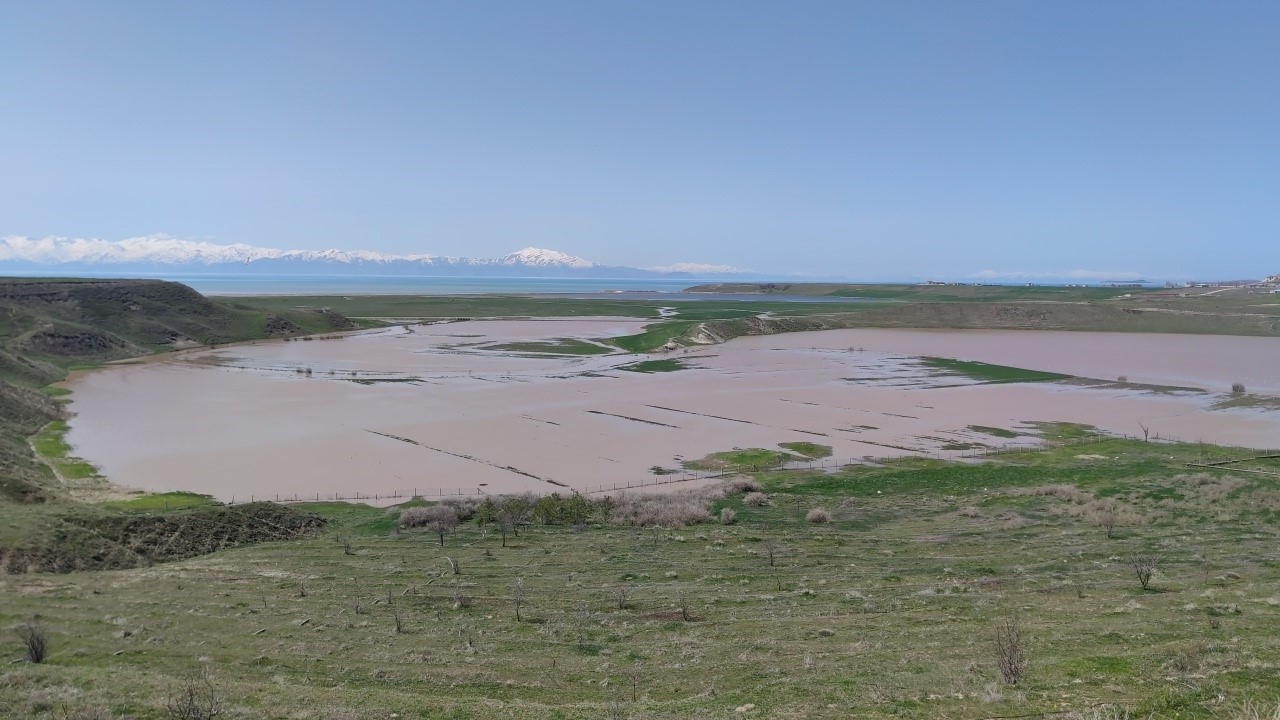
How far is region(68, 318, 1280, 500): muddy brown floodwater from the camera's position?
35.1 m

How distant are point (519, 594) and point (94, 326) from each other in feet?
300

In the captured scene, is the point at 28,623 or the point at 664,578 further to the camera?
the point at 664,578

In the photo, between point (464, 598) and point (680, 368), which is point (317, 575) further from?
point (680, 368)

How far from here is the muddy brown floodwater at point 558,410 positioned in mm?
35125

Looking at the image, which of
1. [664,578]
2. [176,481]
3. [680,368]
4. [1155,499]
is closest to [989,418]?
[1155,499]

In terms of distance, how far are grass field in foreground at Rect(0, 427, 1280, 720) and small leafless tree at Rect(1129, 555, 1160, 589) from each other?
0.69 feet

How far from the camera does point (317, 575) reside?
61.0 ft

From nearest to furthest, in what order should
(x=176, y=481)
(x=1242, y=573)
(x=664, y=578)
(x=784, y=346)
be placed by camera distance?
(x=1242, y=573) → (x=664, y=578) → (x=176, y=481) → (x=784, y=346)

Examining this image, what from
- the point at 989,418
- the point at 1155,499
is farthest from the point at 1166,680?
the point at 989,418

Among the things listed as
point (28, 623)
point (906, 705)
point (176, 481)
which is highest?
point (906, 705)

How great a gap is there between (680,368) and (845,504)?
42168 mm

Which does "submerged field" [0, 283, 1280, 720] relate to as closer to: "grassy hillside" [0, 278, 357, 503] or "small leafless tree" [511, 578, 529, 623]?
"small leafless tree" [511, 578, 529, 623]

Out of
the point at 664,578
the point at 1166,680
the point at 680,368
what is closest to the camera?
the point at 1166,680

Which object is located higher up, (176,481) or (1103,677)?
(1103,677)
